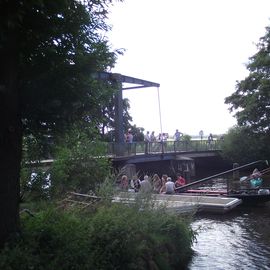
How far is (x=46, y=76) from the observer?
7.20 metres

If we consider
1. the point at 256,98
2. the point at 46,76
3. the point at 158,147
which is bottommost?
the point at 46,76

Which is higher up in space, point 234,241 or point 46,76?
point 46,76

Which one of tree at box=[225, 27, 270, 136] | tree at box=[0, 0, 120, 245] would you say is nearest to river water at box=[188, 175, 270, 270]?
tree at box=[0, 0, 120, 245]

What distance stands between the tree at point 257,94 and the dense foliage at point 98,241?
27.0 meters

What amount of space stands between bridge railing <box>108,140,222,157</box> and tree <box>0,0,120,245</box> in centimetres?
2372

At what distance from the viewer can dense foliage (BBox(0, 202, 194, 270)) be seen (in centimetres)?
649

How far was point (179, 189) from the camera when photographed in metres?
23.1

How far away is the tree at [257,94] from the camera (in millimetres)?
35906

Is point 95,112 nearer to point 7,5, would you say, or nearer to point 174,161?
point 7,5

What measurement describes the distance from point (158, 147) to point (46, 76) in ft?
104

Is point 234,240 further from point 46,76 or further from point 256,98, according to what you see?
point 256,98

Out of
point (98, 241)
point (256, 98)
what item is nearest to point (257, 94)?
point (256, 98)

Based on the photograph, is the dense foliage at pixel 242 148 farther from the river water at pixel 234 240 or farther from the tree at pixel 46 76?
the tree at pixel 46 76

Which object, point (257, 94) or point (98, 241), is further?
point (257, 94)
